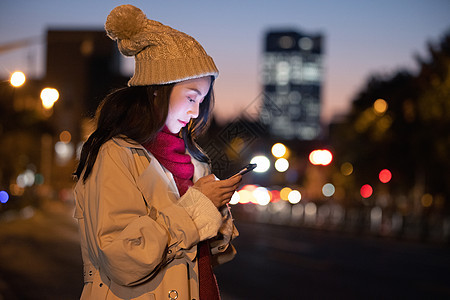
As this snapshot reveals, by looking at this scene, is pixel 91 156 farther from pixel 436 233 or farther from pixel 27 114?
pixel 27 114

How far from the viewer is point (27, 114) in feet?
115

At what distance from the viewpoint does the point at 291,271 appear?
46.2ft

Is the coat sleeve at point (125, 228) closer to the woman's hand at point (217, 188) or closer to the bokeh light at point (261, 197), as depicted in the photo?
the woman's hand at point (217, 188)

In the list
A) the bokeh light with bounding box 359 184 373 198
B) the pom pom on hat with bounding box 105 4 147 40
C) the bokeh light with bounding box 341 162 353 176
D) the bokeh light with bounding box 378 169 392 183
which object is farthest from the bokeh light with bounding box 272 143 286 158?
the bokeh light with bounding box 359 184 373 198

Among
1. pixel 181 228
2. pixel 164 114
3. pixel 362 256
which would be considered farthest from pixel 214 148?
pixel 362 256

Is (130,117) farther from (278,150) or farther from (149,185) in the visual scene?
(278,150)

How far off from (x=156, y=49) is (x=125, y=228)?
68 cm

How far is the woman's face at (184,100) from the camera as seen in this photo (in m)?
2.51

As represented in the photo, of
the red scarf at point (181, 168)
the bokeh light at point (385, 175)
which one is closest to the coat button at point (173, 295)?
the red scarf at point (181, 168)

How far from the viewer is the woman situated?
88.0 inches

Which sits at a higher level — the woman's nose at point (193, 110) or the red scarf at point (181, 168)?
the woman's nose at point (193, 110)

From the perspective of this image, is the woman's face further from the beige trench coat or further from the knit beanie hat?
the beige trench coat

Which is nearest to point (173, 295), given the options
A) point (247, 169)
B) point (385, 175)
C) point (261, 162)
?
point (247, 169)

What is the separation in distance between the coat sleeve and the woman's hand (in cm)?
14
